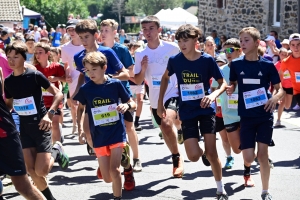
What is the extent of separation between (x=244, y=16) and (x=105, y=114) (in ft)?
64.8

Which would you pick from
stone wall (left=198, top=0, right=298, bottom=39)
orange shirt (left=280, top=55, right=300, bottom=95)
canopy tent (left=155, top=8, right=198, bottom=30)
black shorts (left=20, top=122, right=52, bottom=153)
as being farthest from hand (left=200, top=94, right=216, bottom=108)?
canopy tent (left=155, top=8, right=198, bottom=30)

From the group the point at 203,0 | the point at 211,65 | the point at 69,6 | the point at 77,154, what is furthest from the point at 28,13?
the point at 211,65

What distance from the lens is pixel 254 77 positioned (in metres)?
6.70

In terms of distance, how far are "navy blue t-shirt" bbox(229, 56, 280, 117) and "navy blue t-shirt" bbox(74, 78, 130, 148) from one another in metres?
1.25

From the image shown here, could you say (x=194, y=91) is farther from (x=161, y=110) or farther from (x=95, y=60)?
(x=95, y=60)

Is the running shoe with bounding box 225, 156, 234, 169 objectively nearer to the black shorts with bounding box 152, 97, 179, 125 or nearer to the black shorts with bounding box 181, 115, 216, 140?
the black shorts with bounding box 152, 97, 179, 125

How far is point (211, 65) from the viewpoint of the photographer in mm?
6844

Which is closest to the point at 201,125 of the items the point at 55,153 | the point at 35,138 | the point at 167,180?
the point at 167,180

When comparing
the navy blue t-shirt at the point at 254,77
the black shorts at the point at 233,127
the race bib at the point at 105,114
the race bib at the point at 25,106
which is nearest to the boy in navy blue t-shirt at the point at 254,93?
the navy blue t-shirt at the point at 254,77

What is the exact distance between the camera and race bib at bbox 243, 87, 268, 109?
6684 millimetres

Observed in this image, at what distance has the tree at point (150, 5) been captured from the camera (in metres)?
64.6

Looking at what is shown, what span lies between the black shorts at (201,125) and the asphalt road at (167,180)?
779 mm

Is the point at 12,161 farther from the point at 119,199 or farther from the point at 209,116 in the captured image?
the point at 209,116

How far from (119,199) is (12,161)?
1477mm
